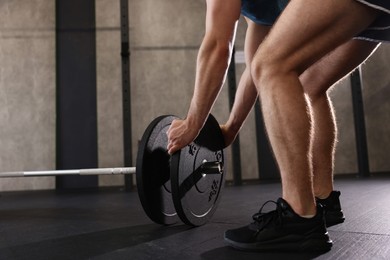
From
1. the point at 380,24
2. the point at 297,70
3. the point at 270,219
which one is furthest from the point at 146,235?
the point at 380,24

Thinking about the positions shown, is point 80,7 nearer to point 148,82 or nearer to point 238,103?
point 148,82

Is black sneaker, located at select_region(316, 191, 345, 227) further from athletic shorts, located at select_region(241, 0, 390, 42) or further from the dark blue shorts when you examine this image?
the dark blue shorts

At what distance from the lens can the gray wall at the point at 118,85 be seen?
271cm

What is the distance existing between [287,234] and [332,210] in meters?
0.38

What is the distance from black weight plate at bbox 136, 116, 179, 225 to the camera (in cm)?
98

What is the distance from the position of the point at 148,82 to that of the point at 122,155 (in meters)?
0.73

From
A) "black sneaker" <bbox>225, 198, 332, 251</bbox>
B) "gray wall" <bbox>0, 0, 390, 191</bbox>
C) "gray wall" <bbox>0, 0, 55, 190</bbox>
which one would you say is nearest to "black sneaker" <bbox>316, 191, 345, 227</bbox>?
"black sneaker" <bbox>225, 198, 332, 251</bbox>

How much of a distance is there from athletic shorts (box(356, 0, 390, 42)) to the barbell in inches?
21.0

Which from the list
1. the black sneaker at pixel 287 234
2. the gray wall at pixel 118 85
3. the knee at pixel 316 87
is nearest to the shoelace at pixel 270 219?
the black sneaker at pixel 287 234

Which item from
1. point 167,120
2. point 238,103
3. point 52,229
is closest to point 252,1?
point 238,103

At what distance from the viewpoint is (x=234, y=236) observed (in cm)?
76

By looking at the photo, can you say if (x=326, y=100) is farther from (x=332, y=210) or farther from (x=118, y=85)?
(x=118, y=85)

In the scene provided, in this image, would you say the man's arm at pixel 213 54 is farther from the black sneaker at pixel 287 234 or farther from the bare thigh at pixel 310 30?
the black sneaker at pixel 287 234

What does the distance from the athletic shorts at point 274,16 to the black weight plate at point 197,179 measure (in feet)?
1.29
